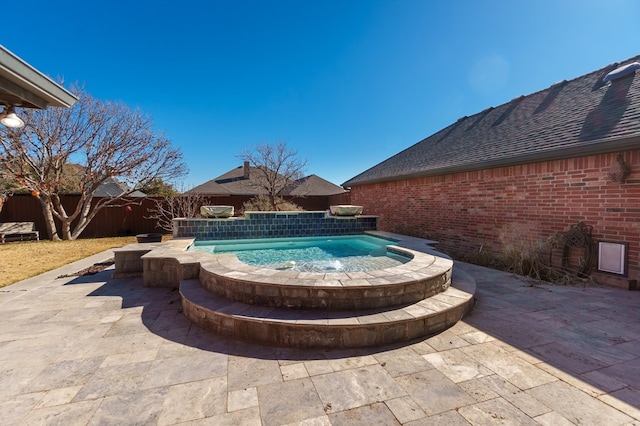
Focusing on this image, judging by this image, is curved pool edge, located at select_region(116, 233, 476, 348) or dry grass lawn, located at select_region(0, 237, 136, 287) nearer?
curved pool edge, located at select_region(116, 233, 476, 348)

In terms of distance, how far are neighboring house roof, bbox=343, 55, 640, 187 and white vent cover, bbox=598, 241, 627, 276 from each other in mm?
1760

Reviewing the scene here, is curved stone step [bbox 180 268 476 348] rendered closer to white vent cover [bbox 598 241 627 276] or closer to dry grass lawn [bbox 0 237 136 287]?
white vent cover [bbox 598 241 627 276]

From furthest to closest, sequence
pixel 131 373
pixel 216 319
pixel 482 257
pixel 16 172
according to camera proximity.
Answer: pixel 16 172 → pixel 482 257 → pixel 216 319 → pixel 131 373

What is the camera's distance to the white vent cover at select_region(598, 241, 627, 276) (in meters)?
4.66

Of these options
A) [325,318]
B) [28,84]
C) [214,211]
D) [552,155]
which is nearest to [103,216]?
[214,211]

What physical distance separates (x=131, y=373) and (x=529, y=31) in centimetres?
1197

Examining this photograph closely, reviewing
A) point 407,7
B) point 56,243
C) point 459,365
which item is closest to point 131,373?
point 459,365

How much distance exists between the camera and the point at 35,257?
27.3ft

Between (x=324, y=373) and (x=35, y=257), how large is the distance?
426 inches

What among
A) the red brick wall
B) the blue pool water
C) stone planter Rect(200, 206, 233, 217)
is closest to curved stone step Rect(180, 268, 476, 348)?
the blue pool water

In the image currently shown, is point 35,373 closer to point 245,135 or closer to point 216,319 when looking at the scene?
point 216,319

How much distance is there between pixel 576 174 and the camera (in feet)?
17.6

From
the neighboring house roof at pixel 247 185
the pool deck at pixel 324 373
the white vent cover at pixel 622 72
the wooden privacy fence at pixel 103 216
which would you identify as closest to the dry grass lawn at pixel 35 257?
the wooden privacy fence at pixel 103 216

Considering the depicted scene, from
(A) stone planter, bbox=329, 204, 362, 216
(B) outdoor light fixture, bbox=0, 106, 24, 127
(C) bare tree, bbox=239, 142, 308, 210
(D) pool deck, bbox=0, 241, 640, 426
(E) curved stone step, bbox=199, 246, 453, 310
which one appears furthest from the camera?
(C) bare tree, bbox=239, 142, 308, 210
